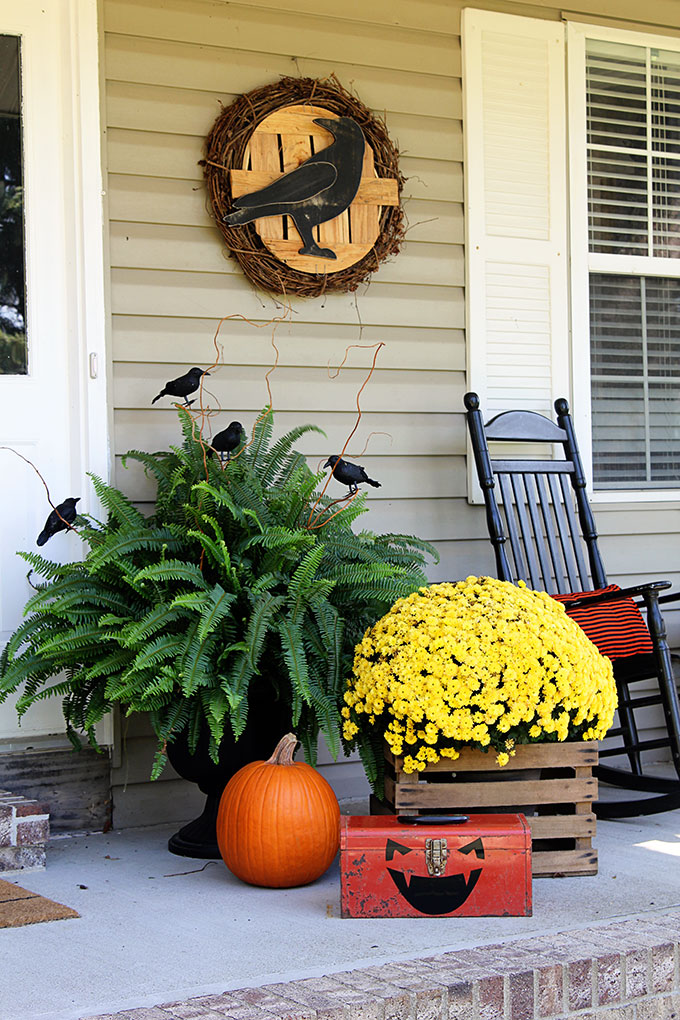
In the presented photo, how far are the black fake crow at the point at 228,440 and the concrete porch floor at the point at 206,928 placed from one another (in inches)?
41.7

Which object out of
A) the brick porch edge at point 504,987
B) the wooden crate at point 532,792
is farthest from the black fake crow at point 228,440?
the brick porch edge at point 504,987

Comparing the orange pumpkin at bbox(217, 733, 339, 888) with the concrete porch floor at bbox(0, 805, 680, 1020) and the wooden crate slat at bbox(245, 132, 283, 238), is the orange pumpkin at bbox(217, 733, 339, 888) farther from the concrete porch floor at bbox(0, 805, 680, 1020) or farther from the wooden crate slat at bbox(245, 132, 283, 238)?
the wooden crate slat at bbox(245, 132, 283, 238)

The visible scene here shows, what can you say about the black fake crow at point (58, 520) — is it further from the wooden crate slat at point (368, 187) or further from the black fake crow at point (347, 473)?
the wooden crate slat at point (368, 187)

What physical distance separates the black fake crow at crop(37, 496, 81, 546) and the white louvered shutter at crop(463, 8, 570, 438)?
4.60 ft

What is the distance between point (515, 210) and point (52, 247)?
4.99 ft

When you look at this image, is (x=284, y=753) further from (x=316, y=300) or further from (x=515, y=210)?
(x=515, y=210)

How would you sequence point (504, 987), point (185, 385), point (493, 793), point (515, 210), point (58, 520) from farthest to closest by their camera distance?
point (515, 210), point (185, 385), point (58, 520), point (493, 793), point (504, 987)

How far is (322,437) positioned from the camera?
3.28 m

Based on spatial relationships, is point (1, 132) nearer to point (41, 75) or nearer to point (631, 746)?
point (41, 75)

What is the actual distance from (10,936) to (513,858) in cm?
101

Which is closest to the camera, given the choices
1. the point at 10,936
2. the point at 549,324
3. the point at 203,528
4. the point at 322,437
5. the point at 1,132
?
the point at 10,936

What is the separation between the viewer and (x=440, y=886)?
2174mm

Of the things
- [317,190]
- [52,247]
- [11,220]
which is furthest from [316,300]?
[11,220]

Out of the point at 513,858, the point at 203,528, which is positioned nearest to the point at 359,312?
the point at 203,528
